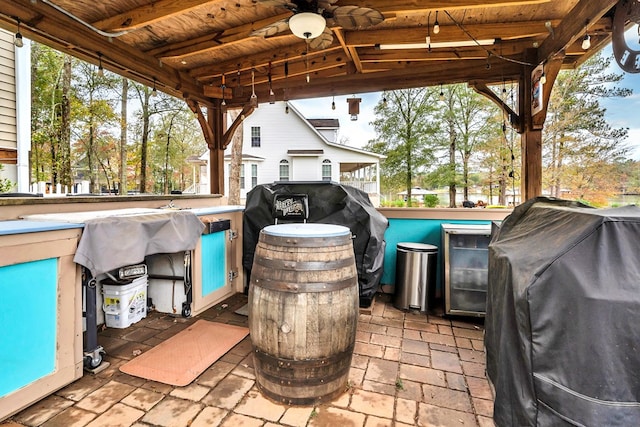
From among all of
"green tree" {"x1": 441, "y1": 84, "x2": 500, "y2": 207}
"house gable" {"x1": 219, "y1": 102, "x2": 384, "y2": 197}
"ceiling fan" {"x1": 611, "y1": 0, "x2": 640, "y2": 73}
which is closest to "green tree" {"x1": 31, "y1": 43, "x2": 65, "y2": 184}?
"house gable" {"x1": 219, "y1": 102, "x2": 384, "y2": 197}

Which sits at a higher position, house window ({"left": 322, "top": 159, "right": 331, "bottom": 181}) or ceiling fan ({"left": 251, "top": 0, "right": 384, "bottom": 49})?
house window ({"left": 322, "top": 159, "right": 331, "bottom": 181})

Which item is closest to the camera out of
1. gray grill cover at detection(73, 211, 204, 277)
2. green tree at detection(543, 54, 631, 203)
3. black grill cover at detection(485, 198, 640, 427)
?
black grill cover at detection(485, 198, 640, 427)

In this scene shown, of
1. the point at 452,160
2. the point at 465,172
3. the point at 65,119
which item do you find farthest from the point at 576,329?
the point at 452,160

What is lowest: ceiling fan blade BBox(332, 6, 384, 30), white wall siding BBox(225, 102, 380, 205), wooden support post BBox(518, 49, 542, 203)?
wooden support post BBox(518, 49, 542, 203)

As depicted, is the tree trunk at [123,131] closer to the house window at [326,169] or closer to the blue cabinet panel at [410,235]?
the house window at [326,169]

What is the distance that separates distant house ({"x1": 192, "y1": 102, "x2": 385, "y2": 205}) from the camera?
13.8 m

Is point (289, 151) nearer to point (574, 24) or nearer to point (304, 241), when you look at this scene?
point (574, 24)

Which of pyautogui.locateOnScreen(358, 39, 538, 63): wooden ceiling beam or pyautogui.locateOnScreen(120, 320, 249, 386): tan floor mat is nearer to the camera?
pyautogui.locateOnScreen(120, 320, 249, 386): tan floor mat

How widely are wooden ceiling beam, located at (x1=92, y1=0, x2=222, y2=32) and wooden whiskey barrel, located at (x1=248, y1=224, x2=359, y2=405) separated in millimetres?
2309

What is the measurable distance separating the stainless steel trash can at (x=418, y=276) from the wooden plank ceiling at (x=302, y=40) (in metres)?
2.20

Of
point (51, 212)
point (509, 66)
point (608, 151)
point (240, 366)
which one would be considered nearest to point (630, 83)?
point (608, 151)

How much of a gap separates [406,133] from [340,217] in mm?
10613

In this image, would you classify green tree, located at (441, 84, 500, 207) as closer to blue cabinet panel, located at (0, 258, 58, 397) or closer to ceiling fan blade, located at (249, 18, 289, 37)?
ceiling fan blade, located at (249, 18, 289, 37)

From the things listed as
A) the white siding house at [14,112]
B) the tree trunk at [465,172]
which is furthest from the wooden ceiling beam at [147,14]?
the tree trunk at [465,172]
